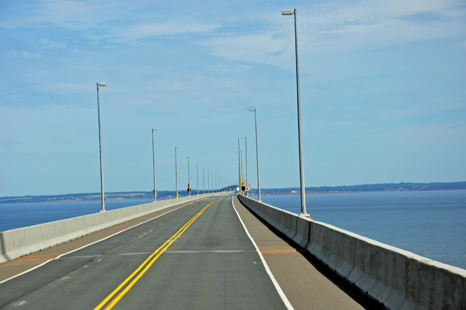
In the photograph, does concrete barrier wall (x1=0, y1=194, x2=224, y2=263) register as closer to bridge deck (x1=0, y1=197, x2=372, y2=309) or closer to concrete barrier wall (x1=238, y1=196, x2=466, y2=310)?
bridge deck (x1=0, y1=197, x2=372, y2=309)

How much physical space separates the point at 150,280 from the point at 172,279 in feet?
1.75

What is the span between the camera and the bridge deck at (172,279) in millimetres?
9930

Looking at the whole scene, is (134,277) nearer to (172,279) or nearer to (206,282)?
(172,279)

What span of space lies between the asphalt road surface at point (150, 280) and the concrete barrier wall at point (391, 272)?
186cm

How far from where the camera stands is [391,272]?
8.92 m

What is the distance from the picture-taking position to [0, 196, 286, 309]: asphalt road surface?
993 cm

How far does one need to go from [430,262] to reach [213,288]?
17.2ft

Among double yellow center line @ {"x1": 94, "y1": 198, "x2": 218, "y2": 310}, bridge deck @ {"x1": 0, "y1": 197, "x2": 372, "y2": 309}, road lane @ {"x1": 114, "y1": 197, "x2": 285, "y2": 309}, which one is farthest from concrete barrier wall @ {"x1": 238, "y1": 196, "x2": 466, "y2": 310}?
double yellow center line @ {"x1": 94, "y1": 198, "x2": 218, "y2": 310}

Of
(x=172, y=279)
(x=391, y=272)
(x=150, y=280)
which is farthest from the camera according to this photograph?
(x=172, y=279)

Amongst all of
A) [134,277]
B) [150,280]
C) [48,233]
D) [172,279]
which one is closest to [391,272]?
[172,279]

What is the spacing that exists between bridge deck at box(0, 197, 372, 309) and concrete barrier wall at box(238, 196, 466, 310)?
1.86 ft

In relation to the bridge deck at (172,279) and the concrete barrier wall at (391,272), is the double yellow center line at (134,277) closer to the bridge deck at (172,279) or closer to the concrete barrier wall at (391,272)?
the bridge deck at (172,279)

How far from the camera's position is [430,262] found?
7.47 metres

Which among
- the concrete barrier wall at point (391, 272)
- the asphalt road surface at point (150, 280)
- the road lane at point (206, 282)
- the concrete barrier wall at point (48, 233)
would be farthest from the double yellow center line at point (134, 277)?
the concrete barrier wall at point (391, 272)
